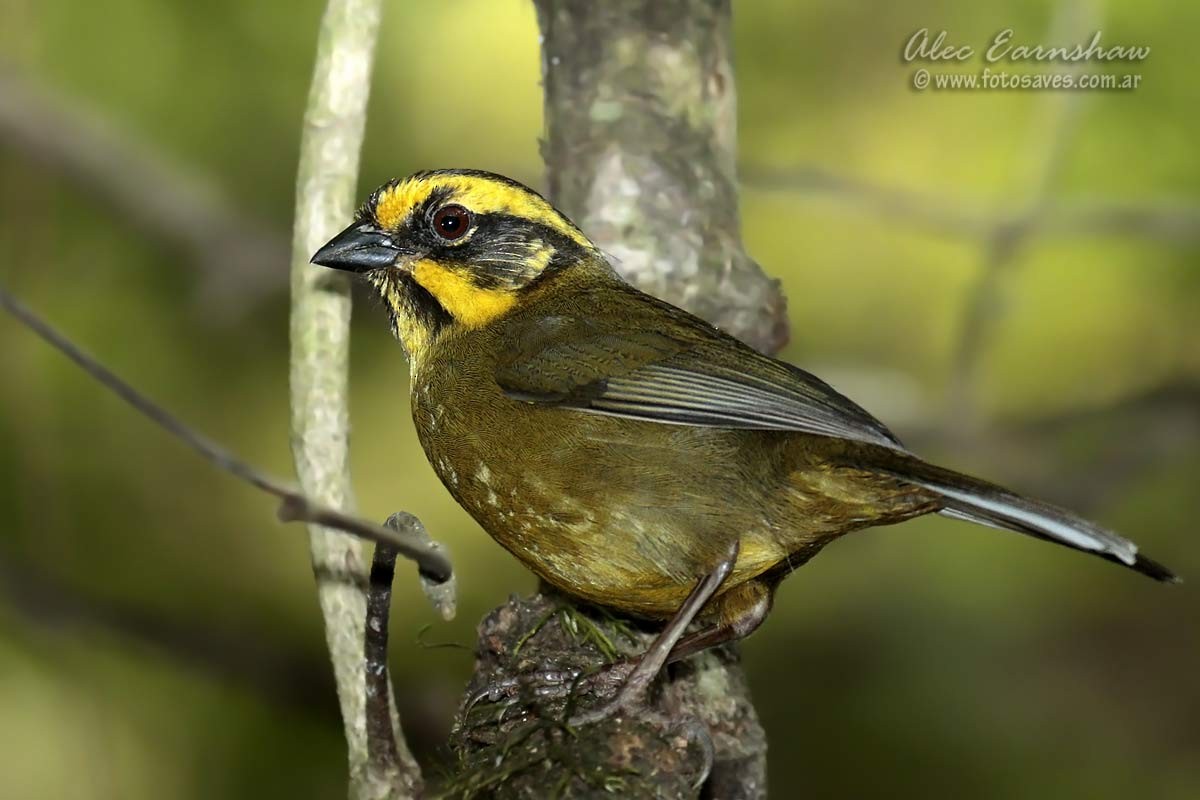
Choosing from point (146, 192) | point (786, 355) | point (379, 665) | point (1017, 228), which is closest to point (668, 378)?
point (379, 665)

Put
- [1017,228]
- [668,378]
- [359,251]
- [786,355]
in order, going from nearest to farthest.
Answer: [668,378]
[359,251]
[1017,228]
[786,355]

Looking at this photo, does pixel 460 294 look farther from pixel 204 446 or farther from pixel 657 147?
pixel 204 446

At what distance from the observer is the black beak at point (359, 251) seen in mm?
3668

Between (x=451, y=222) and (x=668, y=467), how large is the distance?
102 cm

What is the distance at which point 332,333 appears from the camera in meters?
3.60

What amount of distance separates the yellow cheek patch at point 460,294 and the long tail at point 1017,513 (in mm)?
1176

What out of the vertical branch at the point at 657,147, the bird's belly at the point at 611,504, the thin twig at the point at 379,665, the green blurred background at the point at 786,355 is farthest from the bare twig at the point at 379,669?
the green blurred background at the point at 786,355

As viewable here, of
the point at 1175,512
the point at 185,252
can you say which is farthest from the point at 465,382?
the point at 1175,512

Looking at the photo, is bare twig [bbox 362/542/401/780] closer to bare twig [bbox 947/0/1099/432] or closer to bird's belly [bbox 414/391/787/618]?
bird's belly [bbox 414/391/787/618]

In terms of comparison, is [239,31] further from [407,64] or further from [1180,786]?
[1180,786]

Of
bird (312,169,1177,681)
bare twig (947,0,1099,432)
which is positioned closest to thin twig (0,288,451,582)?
bird (312,169,1177,681)

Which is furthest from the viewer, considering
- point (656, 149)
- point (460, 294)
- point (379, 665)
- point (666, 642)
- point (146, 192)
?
point (146, 192)

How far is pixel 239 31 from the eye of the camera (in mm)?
6617

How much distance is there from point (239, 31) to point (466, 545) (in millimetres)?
2647
